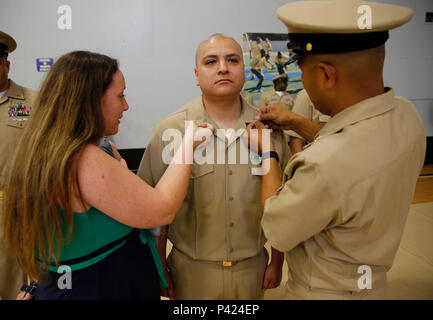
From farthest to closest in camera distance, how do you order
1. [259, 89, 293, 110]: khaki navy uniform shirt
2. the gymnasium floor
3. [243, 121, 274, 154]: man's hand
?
[259, 89, 293, 110]: khaki navy uniform shirt
the gymnasium floor
[243, 121, 274, 154]: man's hand

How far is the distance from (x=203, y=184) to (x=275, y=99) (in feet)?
12.4

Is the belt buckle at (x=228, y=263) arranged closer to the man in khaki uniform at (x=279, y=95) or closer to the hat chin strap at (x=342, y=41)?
the hat chin strap at (x=342, y=41)

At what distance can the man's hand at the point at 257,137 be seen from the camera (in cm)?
144

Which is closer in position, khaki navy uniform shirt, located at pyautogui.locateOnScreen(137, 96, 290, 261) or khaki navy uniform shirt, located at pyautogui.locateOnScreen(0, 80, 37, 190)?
khaki navy uniform shirt, located at pyautogui.locateOnScreen(137, 96, 290, 261)

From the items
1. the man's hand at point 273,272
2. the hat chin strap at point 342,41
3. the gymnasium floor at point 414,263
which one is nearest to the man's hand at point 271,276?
the man's hand at point 273,272

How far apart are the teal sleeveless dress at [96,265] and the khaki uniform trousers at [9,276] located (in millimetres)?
1400

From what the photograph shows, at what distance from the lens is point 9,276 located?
7.52ft

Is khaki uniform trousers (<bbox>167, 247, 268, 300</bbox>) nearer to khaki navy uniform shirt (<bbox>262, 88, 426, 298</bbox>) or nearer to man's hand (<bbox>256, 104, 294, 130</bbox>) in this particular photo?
khaki navy uniform shirt (<bbox>262, 88, 426, 298</bbox>)

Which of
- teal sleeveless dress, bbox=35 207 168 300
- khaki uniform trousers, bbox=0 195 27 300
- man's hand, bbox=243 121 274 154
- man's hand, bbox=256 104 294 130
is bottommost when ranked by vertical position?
khaki uniform trousers, bbox=0 195 27 300

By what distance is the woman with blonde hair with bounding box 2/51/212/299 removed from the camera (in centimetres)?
97

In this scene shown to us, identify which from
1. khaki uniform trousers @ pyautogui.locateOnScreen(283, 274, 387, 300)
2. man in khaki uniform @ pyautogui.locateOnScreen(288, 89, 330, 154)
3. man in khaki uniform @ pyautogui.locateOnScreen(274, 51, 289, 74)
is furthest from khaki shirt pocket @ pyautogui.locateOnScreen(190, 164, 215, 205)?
man in khaki uniform @ pyautogui.locateOnScreen(274, 51, 289, 74)

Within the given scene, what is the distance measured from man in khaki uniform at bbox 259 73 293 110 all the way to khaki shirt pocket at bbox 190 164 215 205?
11.6 feet
